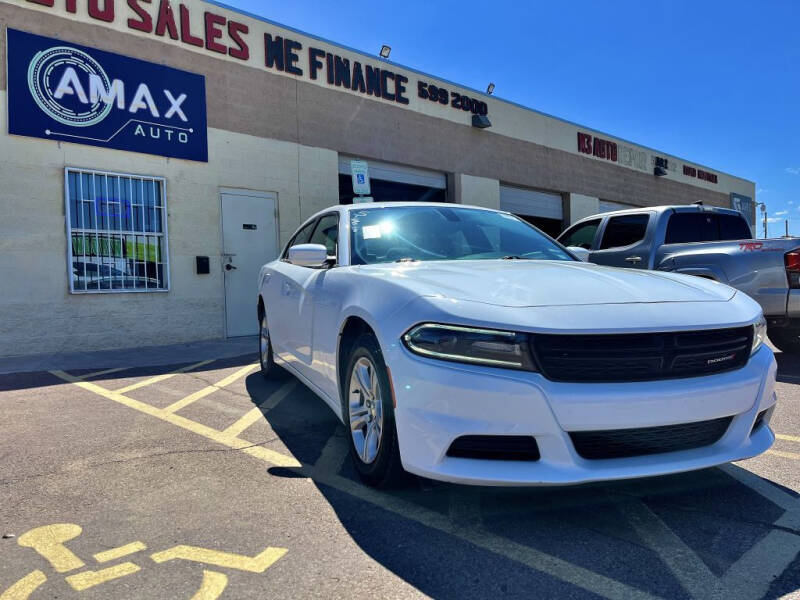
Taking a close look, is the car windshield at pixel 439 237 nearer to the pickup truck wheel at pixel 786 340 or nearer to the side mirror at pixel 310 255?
the side mirror at pixel 310 255

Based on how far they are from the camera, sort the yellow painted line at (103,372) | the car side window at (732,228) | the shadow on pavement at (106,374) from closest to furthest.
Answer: the shadow on pavement at (106,374), the yellow painted line at (103,372), the car side window at (732,228)

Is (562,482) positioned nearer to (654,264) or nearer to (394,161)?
(654,264)

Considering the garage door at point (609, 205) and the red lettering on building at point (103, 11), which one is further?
the garage door at point (609, 205)

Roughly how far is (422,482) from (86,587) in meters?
1.38

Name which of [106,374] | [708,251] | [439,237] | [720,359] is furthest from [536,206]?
[720,359]

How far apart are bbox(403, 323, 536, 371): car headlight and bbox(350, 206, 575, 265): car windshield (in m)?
1.12

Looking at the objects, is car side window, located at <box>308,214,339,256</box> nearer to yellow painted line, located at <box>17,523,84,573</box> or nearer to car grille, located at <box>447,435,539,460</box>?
car grille, located at <box>447,435,539,460</box>

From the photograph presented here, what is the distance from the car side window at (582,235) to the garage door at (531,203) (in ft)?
21.5

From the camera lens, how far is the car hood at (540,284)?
7.85 ft

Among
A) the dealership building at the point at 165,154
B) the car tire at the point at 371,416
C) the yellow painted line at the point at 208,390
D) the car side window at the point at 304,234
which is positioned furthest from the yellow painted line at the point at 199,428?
the dealership building at the point at 165,154

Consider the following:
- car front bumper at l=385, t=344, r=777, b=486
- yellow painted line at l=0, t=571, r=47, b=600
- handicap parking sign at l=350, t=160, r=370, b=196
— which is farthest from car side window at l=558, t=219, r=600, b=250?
yellow painted line at l=0, t=571, r=47, b=600

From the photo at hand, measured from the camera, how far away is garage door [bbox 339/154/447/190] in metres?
11.4

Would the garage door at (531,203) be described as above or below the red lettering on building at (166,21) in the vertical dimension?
below

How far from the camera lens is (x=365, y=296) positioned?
9.18 ft
